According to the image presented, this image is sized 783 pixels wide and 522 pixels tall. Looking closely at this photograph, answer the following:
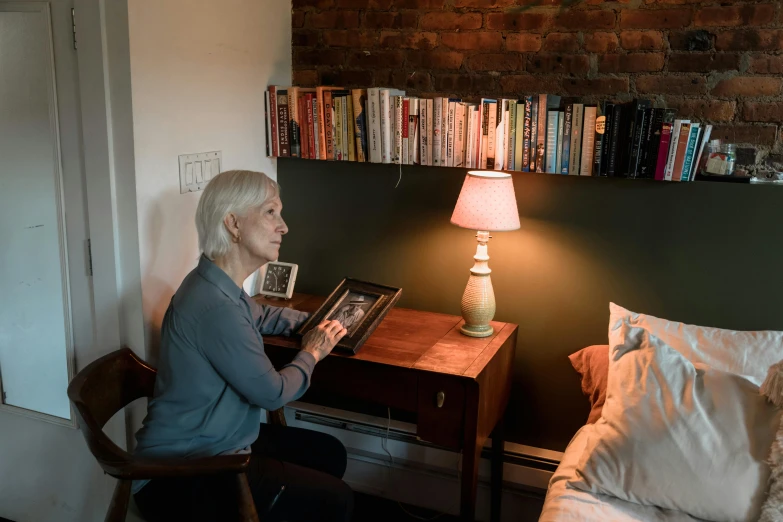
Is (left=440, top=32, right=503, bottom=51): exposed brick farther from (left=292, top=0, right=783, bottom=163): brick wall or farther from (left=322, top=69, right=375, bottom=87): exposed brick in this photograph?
(left=322, top=69, right=375, bottom=87): exposed brick

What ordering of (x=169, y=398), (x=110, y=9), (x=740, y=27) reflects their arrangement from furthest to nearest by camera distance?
(x=740, y=27), (x=110, y=9), (x=169, y=398)

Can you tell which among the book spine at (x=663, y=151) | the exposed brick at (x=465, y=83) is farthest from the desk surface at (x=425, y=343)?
the exposed brick at (x=465, y=83)

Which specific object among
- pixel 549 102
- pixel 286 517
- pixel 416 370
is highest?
pixel 549 102

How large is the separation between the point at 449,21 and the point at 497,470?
160 cm

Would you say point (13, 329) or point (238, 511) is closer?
point (238, 511)

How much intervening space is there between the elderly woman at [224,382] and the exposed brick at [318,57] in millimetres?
911

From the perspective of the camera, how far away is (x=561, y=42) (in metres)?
2.28

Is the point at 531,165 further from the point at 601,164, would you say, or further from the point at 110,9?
the point at 110,9

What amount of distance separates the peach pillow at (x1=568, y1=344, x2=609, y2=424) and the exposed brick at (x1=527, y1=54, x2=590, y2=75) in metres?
0.91

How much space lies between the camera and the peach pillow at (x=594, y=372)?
79.4 inches

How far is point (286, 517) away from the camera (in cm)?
176

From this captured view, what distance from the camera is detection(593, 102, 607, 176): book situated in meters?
2.12

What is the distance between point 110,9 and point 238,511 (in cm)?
139

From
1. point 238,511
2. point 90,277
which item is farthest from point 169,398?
point 90,277
